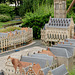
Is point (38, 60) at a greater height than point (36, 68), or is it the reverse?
point (38, 60)

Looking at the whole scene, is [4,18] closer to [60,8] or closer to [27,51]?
[60,8]

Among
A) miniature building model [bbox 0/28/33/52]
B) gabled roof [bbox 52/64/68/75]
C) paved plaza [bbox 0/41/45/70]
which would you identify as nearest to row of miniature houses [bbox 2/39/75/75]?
gabled roof [bbox 52/64/68/75]

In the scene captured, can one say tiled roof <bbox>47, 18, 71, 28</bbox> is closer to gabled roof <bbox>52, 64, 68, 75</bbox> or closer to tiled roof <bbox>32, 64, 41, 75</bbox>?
gabled roof <bbox>52, 64, 68, 75</bbox>

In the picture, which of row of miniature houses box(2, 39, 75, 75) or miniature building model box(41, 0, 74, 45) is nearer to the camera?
row of miniature houses box(2, 39, 75, 75)

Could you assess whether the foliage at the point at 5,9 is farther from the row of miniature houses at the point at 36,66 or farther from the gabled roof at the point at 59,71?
the gabled roof at the point at 59,71

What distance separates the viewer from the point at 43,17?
115 m

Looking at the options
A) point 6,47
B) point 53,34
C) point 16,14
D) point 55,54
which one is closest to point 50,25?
point 53,34

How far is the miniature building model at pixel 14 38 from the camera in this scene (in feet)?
289

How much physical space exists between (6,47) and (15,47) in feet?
15.1

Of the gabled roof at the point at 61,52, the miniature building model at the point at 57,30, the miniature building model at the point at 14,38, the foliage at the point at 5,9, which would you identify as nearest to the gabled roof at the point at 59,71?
the gabled roof at the point at 61,52

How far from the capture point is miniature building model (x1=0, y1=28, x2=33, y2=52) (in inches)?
3465

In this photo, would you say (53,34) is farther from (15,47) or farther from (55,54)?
(55,54)

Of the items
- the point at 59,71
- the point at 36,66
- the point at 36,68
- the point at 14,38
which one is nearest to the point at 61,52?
the point at 36,66

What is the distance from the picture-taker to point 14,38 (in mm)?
92562
